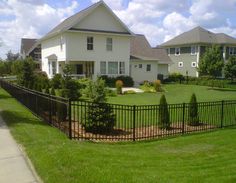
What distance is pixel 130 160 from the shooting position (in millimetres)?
7238

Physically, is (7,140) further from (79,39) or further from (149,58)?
(149,58)

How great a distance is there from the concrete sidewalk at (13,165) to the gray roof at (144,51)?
106 feet

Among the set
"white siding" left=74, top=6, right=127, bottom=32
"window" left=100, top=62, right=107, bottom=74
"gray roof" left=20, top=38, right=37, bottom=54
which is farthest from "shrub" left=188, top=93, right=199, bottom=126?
"gray roof" left=20, top=38, right=37, bottom=54

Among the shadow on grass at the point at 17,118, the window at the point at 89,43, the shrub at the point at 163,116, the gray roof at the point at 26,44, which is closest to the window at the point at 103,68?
the window at the point at 89,43

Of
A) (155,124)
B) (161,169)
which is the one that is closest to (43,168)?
(161,169)

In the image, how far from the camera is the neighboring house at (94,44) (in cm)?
3344

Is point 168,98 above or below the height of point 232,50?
below

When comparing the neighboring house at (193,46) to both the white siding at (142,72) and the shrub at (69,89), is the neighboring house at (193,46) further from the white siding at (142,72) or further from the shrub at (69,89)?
the shrub at (69,89)

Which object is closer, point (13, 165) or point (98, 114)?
point (13, 165)

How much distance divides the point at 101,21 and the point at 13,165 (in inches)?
1170

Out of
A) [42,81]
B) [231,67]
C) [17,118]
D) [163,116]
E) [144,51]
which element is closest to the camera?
[163,116]

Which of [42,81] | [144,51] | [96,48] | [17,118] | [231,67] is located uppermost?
[144,51]

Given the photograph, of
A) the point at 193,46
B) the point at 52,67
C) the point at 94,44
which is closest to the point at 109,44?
the point at 94,44

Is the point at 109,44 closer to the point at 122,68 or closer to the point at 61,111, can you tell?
the point at 122,68
